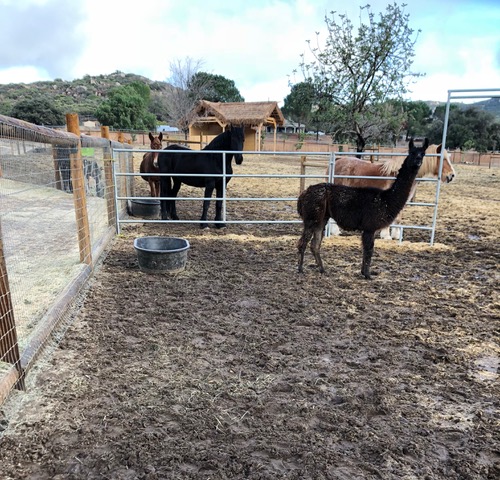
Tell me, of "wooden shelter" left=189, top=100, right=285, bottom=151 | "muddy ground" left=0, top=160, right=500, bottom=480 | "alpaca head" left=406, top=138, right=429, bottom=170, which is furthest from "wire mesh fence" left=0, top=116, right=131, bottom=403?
"wooden shelter" left=189, top=100, right=285, bottom=151

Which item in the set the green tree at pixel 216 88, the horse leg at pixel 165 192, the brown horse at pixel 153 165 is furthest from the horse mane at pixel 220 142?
the green tree at pixel 216 88

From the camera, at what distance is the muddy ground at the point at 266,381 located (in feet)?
6.13

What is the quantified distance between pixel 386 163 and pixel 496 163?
2838cm

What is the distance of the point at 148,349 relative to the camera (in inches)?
114

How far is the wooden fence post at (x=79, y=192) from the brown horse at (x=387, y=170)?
169 inches

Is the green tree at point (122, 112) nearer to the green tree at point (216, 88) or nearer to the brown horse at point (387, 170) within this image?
the green tree at point (216, 88)

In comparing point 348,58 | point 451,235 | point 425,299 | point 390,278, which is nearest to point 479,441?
point 425,299

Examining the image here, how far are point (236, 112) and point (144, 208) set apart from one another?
2448 cm

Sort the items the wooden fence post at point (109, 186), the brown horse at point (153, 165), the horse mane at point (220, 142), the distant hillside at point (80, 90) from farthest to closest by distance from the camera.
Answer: the distant hillside at point (80, 90) < the brown horse at point (153, 165) < the horse mane at point (220, 142) < the wooden fence post at point (109, 186)

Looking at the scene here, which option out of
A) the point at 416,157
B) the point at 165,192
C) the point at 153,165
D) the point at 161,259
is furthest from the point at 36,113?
the point at 416,157

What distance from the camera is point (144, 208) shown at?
754 cm

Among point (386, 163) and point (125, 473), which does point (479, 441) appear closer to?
point (125, 473)

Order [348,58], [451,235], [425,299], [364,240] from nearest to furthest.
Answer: [425,299] < [364,240] < [451,235] < [348,58]

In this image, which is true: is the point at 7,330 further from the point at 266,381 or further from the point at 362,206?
the point at 362,206
